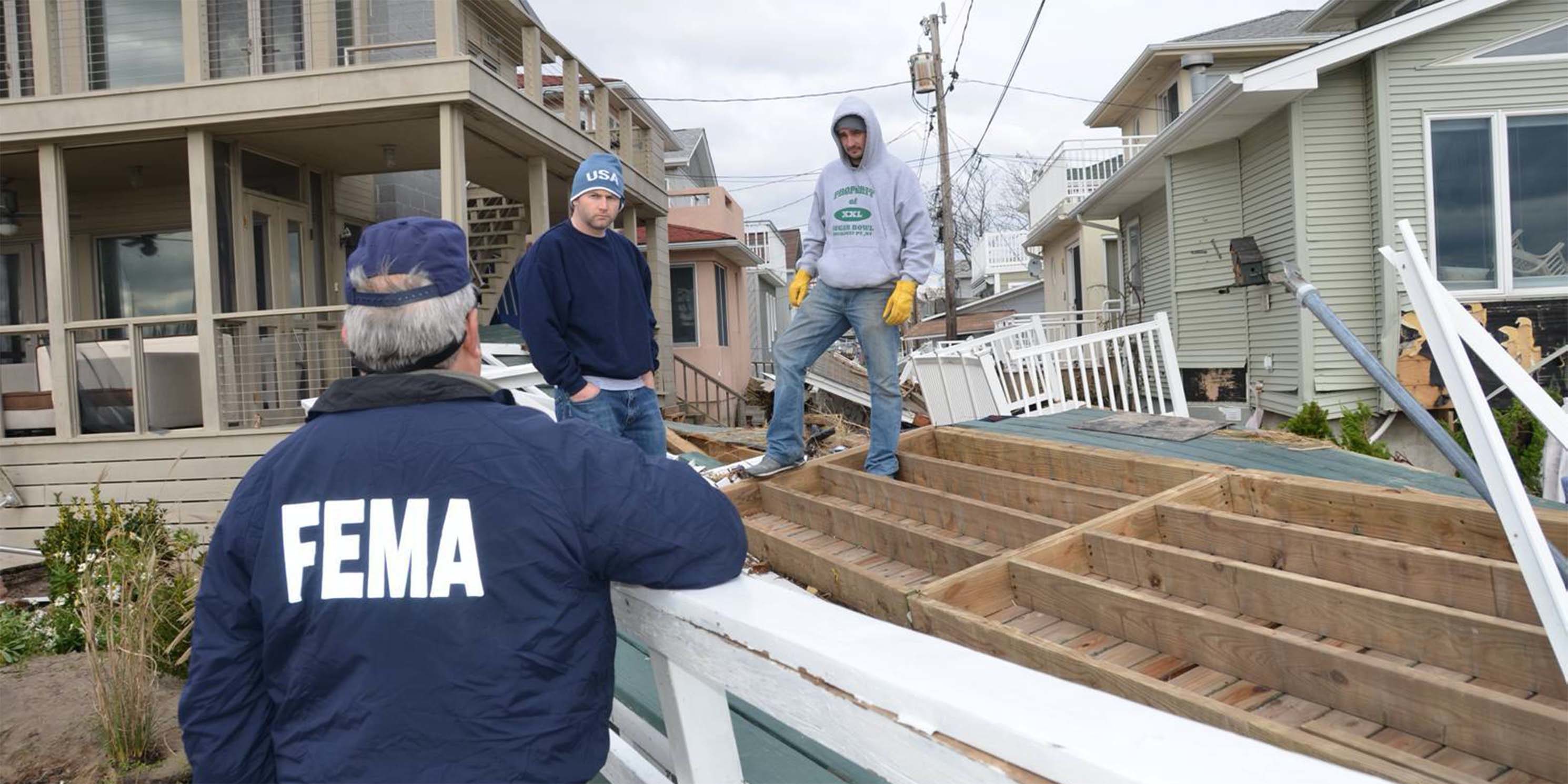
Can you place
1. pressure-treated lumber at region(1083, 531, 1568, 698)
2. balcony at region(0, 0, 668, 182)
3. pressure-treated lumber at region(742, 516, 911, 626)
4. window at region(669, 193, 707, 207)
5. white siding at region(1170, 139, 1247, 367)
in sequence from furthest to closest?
window at region(669, 193, 707, 207) → white siding at region(1170, 139, 1247, 367) → balcony at region(0, 0, 668, 182) → pressure-treated lumber at region(742, 516, 911, 626) → pressure-treated lumber at region(1083, 531, 1568, 698)

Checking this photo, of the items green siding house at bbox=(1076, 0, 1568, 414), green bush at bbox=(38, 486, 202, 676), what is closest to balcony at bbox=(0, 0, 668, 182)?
green bush at bbox=(38, 486, 202, 676)

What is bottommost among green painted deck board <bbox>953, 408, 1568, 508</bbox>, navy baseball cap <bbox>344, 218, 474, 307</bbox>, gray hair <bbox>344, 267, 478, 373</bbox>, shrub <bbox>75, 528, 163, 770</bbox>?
shrub <bbox>75, 528, 163, 770</bbox>

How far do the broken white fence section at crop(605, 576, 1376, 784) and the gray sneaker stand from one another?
288cm

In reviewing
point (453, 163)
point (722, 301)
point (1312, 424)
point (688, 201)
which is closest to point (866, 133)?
point (453, 163)

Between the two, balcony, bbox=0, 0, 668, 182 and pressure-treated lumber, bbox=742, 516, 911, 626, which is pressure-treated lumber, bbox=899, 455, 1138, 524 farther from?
balcony, bbox=0, 0, 668, 182

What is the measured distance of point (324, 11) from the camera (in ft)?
31.5

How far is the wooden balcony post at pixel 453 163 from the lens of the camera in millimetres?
8703

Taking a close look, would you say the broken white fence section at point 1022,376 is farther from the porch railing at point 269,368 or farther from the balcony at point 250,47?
the porch railing at point 269,368

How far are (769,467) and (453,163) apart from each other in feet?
18.6

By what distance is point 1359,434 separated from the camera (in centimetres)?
890

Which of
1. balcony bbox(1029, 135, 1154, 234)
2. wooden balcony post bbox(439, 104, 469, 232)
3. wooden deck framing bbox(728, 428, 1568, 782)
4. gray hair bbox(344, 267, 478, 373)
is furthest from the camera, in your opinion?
balcony bbox(1029, 135, 1154, 234)

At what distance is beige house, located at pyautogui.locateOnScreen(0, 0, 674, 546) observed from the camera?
8.95 meters

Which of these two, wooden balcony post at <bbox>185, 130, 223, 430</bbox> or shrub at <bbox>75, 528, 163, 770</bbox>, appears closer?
shrub at <bbox>75, 528, 163, 770</bbox>

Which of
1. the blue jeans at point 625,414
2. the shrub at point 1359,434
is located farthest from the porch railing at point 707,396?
the blue jeans at point 625,414
